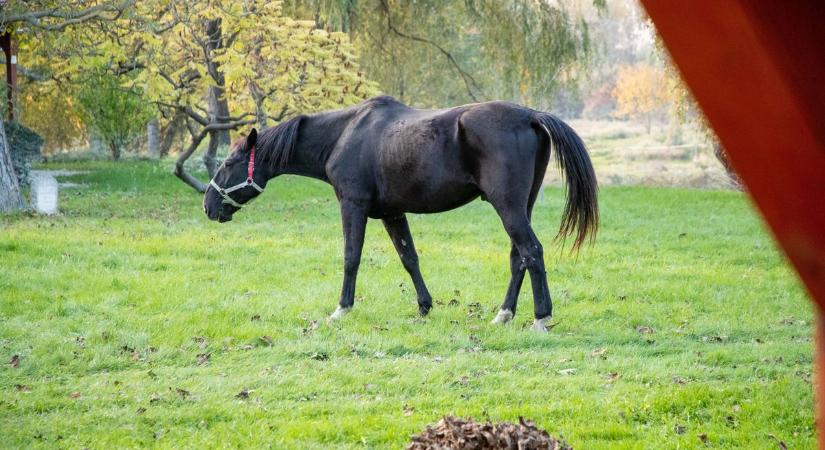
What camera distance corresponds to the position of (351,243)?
834cm

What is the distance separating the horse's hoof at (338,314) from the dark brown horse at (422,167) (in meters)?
0.05

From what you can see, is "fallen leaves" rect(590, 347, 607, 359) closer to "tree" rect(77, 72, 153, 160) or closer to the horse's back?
the horse's back

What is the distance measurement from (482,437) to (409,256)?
568 cm

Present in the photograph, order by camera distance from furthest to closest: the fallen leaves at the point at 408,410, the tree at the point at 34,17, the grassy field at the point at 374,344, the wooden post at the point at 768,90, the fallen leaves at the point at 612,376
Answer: the tree at the point at 34,17 → the fallen leaves at the point at 612,376 → the fallen leaves at the point at 408,410 → the grassy field at the point at 374,344 → the wooden post at the point at 768,90

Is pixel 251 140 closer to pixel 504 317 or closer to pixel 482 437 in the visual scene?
pixel 504 317

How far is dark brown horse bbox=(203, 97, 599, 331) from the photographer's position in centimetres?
740

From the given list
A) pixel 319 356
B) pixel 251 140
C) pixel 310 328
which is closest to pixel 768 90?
pixel 319 356

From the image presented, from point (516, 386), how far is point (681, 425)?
3.96 feet

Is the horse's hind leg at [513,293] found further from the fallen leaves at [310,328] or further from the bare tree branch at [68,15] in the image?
the bare tree branch at [68,15]

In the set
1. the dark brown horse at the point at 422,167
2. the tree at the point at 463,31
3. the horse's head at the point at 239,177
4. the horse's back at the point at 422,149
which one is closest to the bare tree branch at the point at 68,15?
the tree at the point at 463,31

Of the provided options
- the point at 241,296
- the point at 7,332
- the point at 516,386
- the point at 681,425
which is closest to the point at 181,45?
the point at 241,296

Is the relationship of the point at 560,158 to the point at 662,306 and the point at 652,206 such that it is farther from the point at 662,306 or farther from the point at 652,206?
the point at 652,206

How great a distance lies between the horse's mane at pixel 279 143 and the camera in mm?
8477

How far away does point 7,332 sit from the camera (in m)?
7.31
